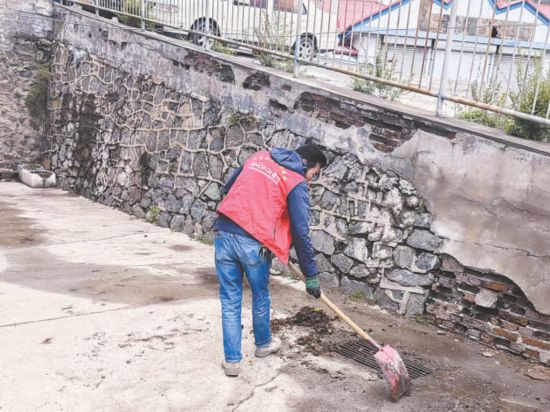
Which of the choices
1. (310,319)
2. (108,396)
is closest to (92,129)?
(310,319)

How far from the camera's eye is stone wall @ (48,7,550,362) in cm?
484

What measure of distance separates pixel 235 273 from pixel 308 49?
3531 millimetres

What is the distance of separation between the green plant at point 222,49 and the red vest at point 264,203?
4.23m

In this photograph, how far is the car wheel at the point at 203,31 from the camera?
25.3ft

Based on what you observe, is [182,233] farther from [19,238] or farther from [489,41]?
[489,41]

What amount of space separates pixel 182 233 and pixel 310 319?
3.15 metres

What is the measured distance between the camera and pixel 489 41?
5059mm

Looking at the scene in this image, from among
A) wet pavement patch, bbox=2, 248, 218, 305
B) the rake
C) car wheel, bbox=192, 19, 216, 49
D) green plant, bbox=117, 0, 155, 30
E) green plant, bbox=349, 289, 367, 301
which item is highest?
green plant, bbox=117, 0, 155, 30

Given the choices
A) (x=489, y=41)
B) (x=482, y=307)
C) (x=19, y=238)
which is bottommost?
(x=19, y=238)

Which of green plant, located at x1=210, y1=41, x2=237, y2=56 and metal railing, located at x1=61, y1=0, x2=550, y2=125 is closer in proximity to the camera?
metal railing, located at x1=61, y1=0, x2=550, y2=125

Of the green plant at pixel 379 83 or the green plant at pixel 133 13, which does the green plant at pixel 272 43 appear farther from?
the green plant at pixel 133 13

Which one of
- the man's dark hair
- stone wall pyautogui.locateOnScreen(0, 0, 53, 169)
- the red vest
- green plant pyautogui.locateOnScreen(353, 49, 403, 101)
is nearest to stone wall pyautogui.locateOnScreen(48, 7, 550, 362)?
green plant pyautogui.locateOnScreen(353, 49, 403, 101)

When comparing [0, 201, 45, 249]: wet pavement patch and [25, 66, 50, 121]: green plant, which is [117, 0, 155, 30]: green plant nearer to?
[25, 66, 50, 121]: green plant

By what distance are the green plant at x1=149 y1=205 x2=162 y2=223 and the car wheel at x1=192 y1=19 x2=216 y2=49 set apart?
2.32 metres
